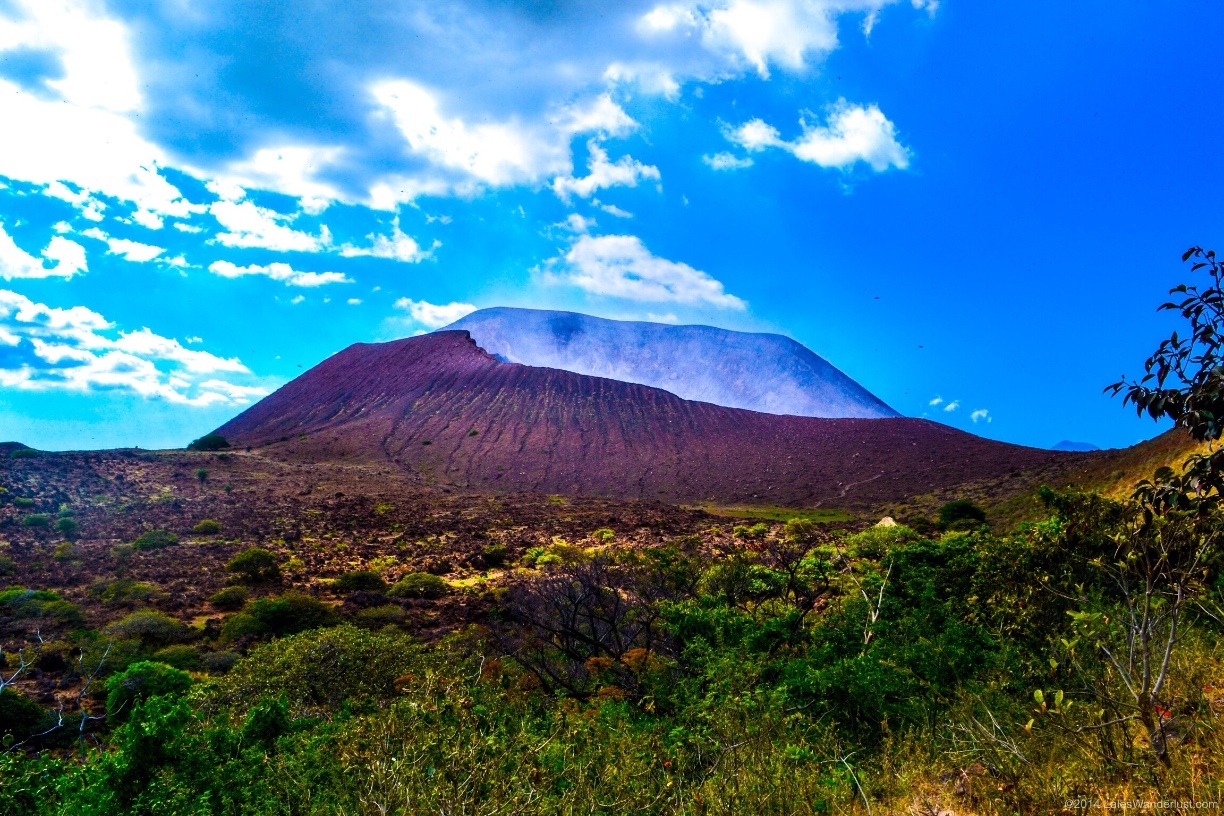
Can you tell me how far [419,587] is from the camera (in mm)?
25094

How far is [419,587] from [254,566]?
23.6 ft

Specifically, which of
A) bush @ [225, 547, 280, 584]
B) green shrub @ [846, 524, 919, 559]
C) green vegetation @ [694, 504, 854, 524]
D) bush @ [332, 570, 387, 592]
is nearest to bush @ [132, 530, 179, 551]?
bush @ [225, 547, 280, 584]

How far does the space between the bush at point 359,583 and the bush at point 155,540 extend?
10842 millimetres

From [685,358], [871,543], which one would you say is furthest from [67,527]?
[685,358]

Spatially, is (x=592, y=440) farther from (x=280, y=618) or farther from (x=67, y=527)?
(x=280, y=618)

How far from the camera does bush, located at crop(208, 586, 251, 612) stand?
886 inches

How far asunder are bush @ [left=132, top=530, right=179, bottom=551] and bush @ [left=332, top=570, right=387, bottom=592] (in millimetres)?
10842

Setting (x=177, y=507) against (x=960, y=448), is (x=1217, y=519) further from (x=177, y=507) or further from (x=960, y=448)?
(x=960, y=448)

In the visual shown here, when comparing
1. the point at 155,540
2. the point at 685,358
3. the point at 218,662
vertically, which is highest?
the point at 685,358

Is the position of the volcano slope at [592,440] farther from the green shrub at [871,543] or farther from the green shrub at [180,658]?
the green shrub at [180,658]

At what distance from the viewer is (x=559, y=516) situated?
1747 inches

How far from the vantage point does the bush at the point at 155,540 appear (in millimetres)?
29797

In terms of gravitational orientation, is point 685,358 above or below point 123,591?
above

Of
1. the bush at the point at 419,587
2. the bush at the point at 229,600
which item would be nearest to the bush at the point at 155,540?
the bush at the point at 229,600
